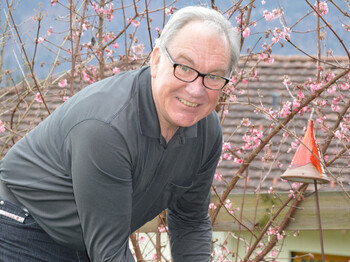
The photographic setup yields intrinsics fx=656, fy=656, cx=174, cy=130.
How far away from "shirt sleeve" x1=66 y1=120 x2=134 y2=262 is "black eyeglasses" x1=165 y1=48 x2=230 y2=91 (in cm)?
23

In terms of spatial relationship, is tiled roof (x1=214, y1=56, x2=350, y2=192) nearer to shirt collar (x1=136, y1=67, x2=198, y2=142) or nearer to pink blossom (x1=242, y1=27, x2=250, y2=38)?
pink blossom (x1=242, y1=27, x2=250, y2=38)

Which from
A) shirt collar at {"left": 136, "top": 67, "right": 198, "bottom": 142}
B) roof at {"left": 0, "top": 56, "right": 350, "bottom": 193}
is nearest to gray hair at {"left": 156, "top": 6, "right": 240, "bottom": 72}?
shirt collar at {"left": 136, "top": 67, "right": 198, "bottom": 142}

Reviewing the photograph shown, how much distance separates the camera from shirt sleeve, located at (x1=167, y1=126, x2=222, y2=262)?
87.4 inches

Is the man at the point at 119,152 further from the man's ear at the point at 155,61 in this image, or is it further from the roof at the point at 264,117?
the roof at the point at 264,117

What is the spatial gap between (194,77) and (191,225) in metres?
0.75

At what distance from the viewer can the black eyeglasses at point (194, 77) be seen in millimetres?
1710

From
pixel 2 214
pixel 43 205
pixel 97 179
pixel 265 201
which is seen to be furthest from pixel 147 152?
pixel 265 201

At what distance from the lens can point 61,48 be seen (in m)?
4.20

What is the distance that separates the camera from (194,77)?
1724mm

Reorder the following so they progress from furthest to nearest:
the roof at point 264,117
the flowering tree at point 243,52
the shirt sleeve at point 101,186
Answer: the roof at point 264,117 → the flowering tree at point 243,52 → the shirt sleeve at point 101,186

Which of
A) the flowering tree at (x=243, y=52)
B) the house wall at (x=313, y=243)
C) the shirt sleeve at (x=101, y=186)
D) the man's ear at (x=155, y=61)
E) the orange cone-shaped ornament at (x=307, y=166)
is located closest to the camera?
the shirt sleeve at (x=101, y=186)

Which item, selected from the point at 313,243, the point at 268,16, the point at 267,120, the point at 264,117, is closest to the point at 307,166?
the point at 268,16

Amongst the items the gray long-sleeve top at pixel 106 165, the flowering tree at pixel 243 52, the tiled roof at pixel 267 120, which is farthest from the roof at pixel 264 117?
the gray long-sleeve top at pixel 106 165

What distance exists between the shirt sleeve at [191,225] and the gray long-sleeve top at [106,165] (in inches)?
2.4
